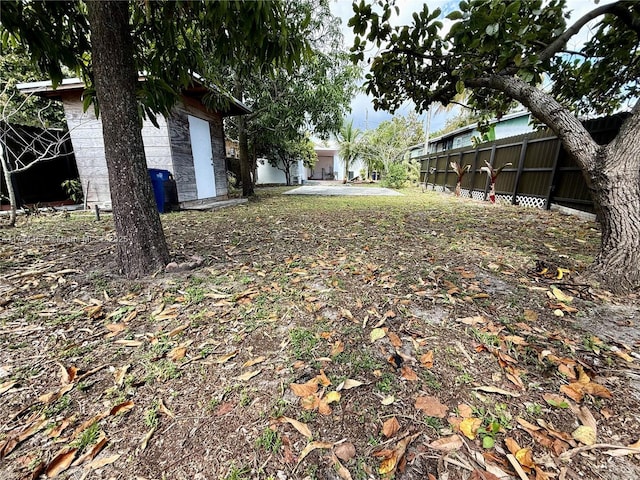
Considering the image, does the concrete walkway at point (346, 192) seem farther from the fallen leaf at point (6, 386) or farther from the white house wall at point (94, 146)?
the fallen leaf at point (6, 386)

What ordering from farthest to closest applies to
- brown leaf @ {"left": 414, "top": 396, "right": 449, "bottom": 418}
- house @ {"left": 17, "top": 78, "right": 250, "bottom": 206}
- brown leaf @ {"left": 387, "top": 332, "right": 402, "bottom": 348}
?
house @ {"left": 17, "top": 78, "right": 250, "bottom": 206} → brown leaf @ {"left": 387, "top": 332, "right": 402, "bottom": 348} → brown leaf @ {"left": 414, "top": 396, "right": 449, "bottom": 418}

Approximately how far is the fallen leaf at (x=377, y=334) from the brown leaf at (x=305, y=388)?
0.47m

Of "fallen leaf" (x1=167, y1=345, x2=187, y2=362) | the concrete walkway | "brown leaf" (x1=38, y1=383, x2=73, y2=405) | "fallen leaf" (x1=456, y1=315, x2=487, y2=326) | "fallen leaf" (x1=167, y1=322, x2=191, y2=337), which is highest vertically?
the concrete walkway

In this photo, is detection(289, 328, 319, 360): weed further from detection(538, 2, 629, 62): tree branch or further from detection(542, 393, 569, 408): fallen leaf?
detection(538, 2, 629, 62): tree branch

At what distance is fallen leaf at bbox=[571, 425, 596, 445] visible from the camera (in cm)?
103

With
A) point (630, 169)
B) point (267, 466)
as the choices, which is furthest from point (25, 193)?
point (630, 169)

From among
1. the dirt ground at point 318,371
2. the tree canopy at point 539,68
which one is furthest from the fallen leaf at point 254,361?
the tree canopy at point 539,68

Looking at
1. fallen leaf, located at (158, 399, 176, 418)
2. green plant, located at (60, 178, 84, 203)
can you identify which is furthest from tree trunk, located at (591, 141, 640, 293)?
green plant, located at (60, 178, 84, 203)

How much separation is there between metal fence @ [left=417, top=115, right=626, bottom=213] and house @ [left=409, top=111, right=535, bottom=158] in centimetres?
58

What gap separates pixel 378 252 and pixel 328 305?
1.35 m

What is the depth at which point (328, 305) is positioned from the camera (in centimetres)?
201

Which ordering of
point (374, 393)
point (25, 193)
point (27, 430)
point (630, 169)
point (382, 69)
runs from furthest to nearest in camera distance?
point (25, 193) → point (382, 69) → point (630, 169) → point (374, 393) → point (27, 430)

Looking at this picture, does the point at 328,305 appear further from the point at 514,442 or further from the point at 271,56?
the point at 271,56

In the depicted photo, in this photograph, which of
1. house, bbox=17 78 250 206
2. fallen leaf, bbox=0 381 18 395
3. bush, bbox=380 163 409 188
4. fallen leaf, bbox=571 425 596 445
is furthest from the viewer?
bush, bbox=380 163 409 188
